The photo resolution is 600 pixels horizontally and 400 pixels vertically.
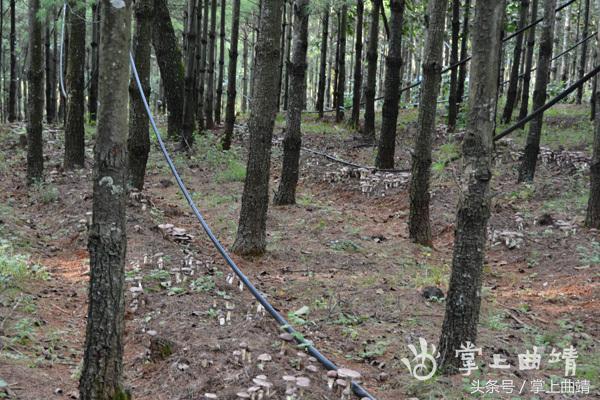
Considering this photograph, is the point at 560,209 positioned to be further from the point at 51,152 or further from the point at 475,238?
the point at 51,152

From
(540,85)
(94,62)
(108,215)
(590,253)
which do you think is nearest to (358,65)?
(540,85)

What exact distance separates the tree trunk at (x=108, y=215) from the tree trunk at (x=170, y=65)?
14.1 m

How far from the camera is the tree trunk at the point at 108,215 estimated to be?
11.1 feet

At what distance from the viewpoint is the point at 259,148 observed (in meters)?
7.74

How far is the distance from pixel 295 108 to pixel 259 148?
3360 mm

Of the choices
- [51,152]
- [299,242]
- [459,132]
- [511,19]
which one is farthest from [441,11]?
[511,19]

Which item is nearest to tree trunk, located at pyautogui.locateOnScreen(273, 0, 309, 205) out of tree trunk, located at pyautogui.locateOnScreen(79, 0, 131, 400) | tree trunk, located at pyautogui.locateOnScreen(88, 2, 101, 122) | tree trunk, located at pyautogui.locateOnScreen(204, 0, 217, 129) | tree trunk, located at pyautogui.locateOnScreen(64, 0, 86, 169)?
tree trunk, located at pyautogui.locateOnScreen(64, 0, 86, 169)

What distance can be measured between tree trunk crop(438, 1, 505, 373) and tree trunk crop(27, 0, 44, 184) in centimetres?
860

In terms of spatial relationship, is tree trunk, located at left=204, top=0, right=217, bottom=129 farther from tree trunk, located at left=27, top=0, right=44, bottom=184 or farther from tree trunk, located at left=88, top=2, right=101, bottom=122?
tree trunk, located at left=27, top=0, right=44, bottom=184

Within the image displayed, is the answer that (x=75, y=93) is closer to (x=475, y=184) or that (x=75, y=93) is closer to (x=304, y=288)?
(x=304, y=288)

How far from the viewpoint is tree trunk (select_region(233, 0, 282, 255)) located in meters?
7.54

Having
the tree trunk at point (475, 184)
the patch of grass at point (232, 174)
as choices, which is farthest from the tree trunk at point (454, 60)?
the tree trunk at point (475, 184)

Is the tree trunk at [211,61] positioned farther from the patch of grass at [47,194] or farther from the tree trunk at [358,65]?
the patch of grass at [47,194]

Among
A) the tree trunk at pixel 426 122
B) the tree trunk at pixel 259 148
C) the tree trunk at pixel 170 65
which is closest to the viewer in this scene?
the tree trunk at pixel 259 148
